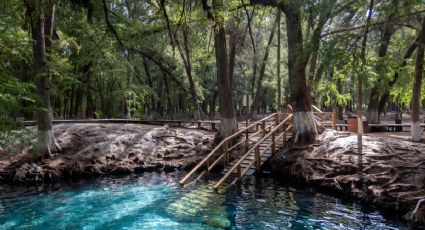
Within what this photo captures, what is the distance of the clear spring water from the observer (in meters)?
9.13

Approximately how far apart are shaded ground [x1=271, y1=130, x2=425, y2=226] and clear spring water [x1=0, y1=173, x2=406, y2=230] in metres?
0.58

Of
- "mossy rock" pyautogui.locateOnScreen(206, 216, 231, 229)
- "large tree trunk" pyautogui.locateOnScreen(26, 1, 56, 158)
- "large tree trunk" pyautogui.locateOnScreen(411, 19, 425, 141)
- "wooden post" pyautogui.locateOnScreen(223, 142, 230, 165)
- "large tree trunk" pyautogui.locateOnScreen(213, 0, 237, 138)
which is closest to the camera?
"mossy rock" pyautogui.locateOnScreen(206, 216, 231, 229)

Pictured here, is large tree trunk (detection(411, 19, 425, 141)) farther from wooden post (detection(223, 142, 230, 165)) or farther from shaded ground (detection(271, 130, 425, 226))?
wooden post (detection(223, 142, 230, 165))

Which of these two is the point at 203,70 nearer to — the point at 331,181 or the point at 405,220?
the point at 331,181

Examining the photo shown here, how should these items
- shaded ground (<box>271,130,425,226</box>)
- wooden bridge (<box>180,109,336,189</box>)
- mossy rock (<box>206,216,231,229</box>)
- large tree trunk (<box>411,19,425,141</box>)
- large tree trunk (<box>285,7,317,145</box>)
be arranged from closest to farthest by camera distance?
mossy rock (<box>206,216,231,229</box>) → shaded ground (<box>271,130,425,226</box>) → large tree trunk (<box>411,19,425,141</box>) → wooden bridge (<box>180,109,336,189</box>) → large tree trunk (<box>285,7,317,145</box>)

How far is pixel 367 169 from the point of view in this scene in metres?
11.4

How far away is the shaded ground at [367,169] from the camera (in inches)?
380

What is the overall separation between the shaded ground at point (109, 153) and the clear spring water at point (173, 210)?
73.0 inches

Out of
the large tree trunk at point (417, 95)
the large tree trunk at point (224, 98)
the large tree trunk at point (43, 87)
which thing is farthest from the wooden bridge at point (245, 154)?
the large tree trunk at point (43, 87)

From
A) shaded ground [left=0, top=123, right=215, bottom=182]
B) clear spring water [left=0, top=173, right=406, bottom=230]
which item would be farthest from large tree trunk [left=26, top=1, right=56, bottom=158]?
clear spring water [left=0, top=173, right=406, bottom=230]

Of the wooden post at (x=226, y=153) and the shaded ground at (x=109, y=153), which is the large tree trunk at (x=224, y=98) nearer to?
the shaded ground at (x=109, y=153)

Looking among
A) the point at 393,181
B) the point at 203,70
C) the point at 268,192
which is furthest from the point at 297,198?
the point at 203,70

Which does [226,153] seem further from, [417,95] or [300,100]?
[417,95]

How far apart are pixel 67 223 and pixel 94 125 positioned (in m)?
10.5
